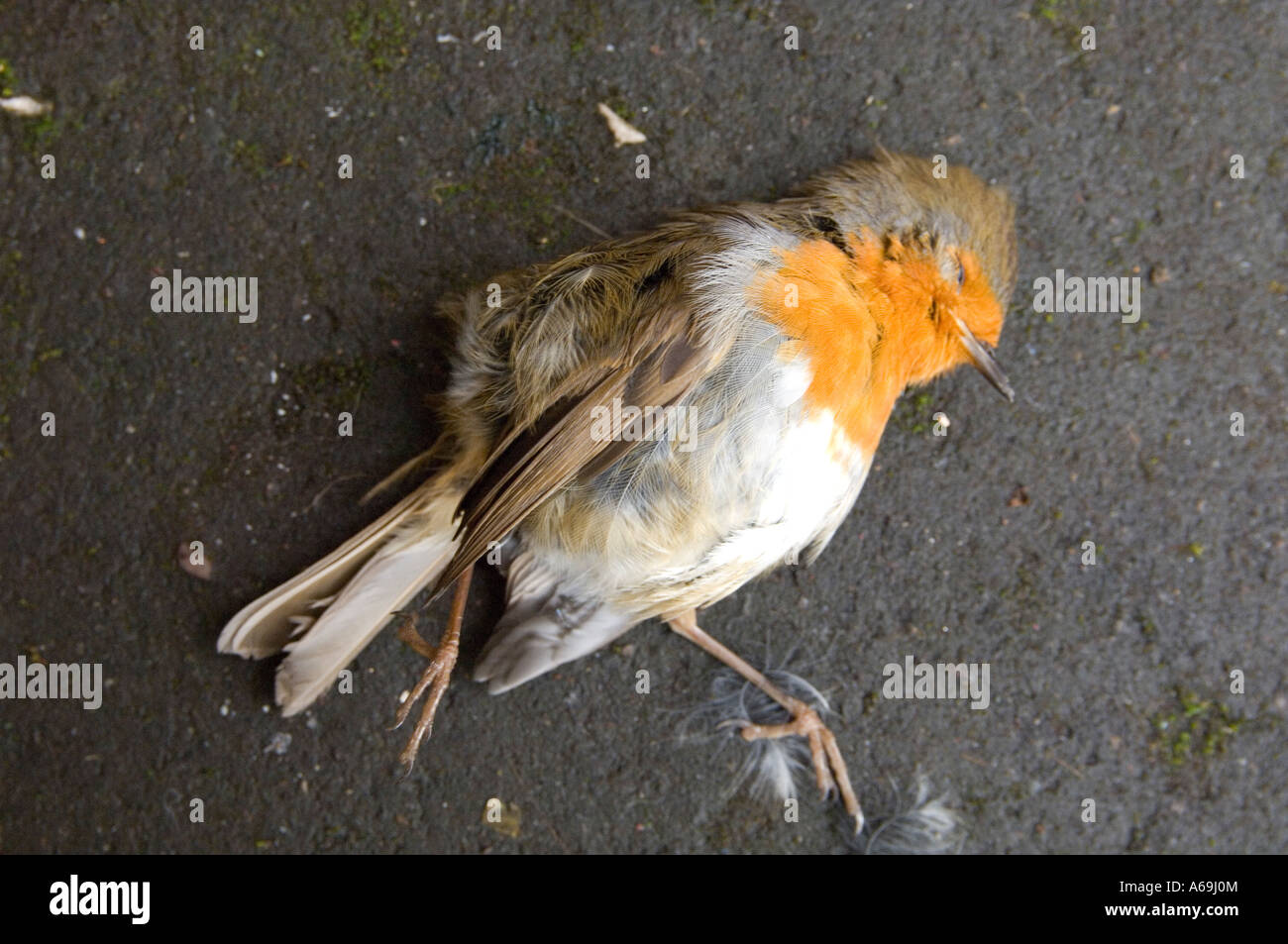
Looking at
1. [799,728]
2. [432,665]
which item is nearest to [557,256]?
[432,665]

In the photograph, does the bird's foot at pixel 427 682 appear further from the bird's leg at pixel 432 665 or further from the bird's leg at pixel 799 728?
the bird's leg at pixel 799 728

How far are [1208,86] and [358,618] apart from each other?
11.3ft

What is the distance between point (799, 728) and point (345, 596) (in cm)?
157

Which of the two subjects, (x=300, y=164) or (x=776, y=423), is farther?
(x=300, y=164)

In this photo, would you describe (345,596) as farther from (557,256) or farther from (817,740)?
(817,740)

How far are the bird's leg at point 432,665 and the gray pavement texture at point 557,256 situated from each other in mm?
187

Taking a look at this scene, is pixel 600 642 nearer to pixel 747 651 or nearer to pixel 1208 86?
pixel 747 651

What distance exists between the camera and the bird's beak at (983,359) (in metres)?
2.51

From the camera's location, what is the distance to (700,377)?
2299 mm

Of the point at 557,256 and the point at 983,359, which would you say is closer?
the point at 983,359

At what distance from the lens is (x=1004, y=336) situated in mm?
3064

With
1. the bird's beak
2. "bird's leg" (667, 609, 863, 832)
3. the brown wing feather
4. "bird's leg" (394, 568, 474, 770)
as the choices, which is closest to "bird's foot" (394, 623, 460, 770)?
"bird's leg" (394, 568, 474, 770)

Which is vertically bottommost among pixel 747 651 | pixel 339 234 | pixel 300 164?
pixel 747 651
